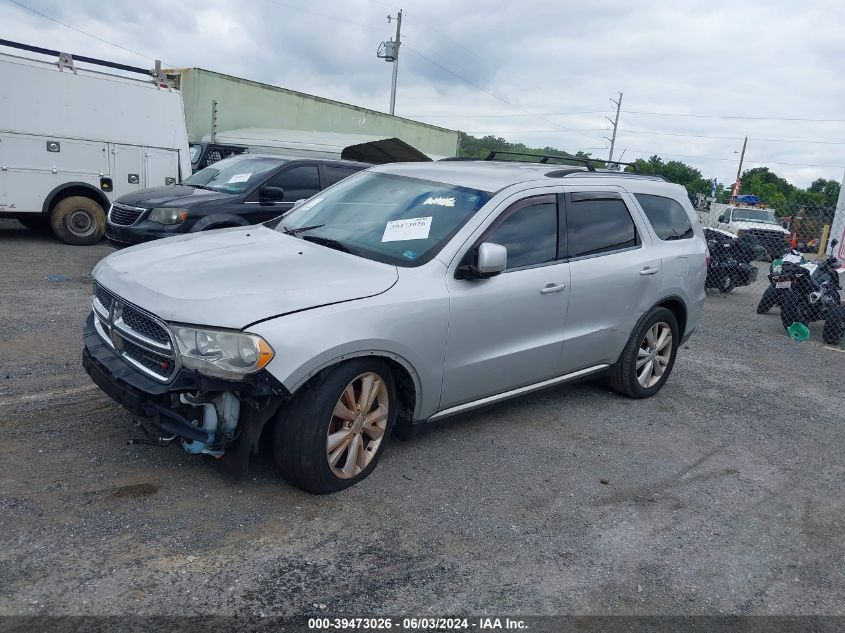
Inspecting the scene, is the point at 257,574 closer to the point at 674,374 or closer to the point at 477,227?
the point at 477,227

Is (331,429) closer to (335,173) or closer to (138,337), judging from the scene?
A: (138,337)

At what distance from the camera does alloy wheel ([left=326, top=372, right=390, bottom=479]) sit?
371 cm

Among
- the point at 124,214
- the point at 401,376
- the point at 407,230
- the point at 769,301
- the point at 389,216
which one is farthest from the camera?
the point at 769,301

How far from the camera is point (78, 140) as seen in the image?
36.7ft

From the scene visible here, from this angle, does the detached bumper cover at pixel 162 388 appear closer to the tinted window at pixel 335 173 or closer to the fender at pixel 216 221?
the fender at pixel 216 221

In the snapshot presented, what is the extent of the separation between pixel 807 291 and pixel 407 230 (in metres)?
7.85

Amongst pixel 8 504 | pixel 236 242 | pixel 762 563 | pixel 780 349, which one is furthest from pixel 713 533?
pixel 780 349

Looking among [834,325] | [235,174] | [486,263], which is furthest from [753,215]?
[486,263]

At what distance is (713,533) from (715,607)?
0.74 m

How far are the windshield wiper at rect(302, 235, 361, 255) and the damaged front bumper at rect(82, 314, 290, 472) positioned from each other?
1174mm

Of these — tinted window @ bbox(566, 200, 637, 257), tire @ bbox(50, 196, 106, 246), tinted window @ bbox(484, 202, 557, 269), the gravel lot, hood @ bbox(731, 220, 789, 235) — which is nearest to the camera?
the gravel lot

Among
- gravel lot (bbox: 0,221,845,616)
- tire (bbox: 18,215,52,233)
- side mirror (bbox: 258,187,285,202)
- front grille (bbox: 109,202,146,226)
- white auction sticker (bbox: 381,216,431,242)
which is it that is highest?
white auction sticker (bbox: 381,216,431,242)

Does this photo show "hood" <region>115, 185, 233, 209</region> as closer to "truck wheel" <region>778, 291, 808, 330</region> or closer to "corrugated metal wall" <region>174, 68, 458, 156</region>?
"truck wheel" <region>778, 291, 808, 330</region>

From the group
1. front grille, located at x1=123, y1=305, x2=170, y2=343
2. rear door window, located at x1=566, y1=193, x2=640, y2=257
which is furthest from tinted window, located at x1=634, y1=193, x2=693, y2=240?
front grille, located at x1=123, y1=305, x2=170, y2=343
